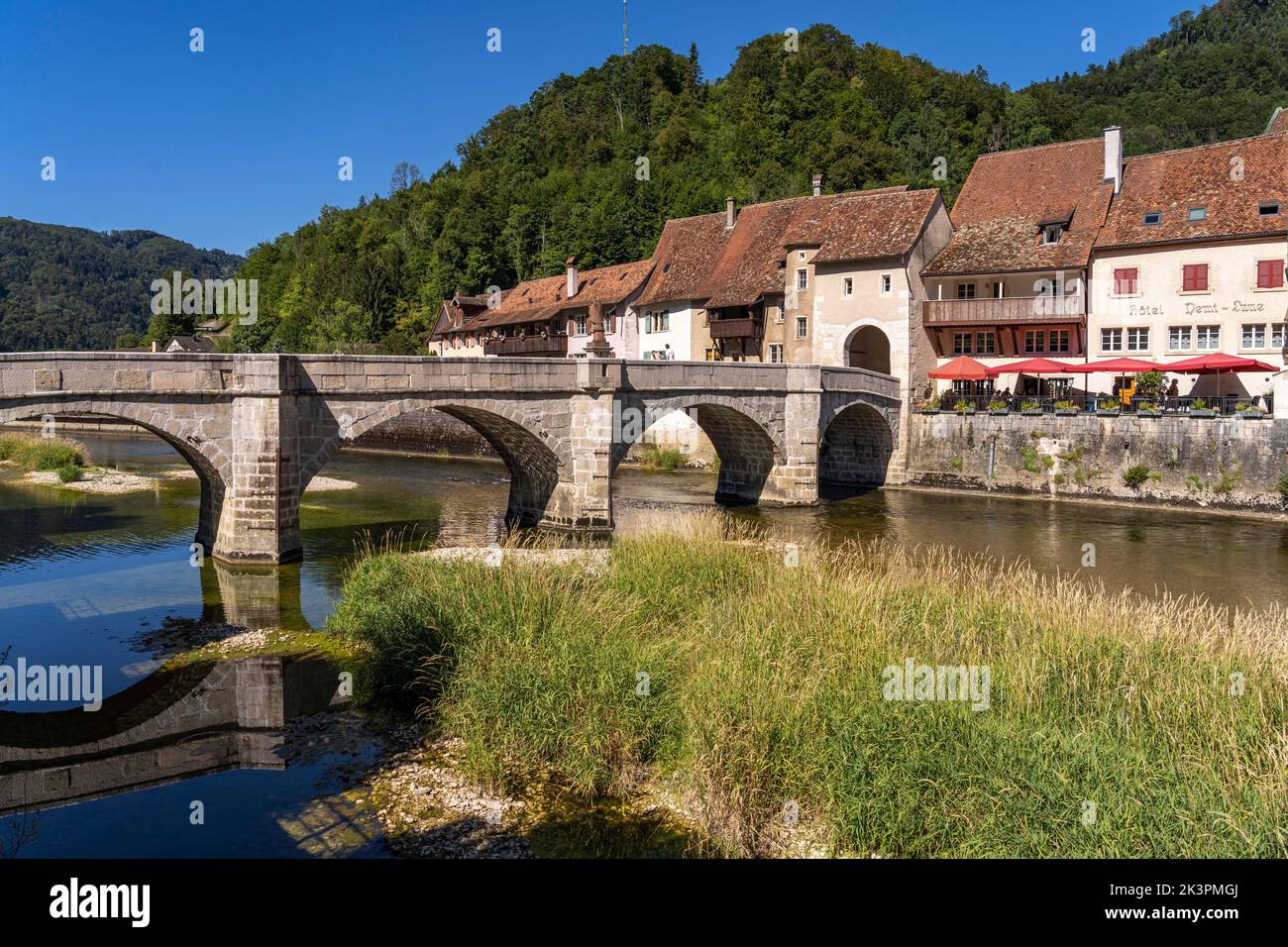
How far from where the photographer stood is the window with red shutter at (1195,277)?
3497cm

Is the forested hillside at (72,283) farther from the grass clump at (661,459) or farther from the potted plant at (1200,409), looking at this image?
the potted plant at (1200,409)

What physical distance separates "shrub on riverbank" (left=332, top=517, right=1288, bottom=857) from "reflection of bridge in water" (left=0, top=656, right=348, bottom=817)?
4.67 feet

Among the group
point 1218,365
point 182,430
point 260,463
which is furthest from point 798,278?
point 182,430

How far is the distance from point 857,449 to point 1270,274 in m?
14.6

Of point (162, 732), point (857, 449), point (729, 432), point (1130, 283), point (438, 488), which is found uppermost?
point (1130, 283)

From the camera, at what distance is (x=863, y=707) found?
1050 centimetres

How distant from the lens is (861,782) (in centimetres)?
958

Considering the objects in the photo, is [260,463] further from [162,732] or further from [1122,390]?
[1122,390]

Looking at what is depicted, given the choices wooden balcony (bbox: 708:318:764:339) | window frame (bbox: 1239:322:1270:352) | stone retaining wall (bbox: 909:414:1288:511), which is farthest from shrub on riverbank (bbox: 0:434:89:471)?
window frame (bbox: 1239:322:1270:352)

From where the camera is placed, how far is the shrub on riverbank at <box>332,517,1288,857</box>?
8820 mm

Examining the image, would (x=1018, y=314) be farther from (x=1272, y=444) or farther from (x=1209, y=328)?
(x=1272, y=444)

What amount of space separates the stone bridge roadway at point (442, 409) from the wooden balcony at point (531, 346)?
22.2 meters

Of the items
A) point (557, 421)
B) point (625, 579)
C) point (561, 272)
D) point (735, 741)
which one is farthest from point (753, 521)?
point (561, 272)
